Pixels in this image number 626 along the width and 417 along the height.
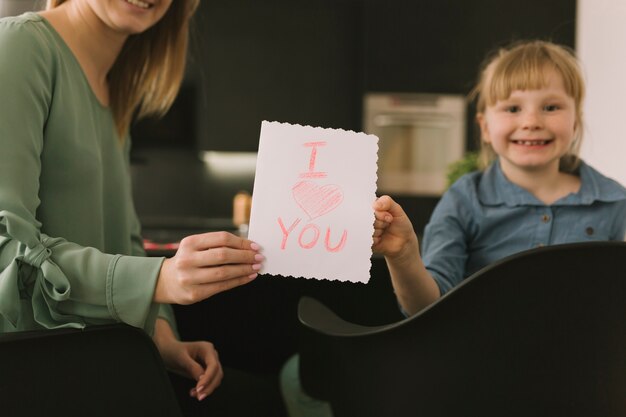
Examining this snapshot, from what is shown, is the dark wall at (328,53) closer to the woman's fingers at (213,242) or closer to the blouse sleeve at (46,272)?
the blouse sleeve at (46,272)

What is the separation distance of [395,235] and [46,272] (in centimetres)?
46

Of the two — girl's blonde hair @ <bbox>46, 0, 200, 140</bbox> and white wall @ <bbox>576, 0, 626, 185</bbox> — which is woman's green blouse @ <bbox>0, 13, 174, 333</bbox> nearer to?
girl's blonde hair @ <bbox>46, 0, 200, 140</bbox>

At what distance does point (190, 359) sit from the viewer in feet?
3.48

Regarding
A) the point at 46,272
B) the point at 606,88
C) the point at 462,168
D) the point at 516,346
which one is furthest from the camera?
the point at 606,88

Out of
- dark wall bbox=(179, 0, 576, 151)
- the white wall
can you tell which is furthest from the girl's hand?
dark wall bbox=(179, 0, 576, 151)

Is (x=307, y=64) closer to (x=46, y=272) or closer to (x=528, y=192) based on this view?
(x=528, y=192)

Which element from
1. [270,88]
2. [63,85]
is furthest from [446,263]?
[270,88]

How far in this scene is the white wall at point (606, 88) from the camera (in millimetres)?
2188

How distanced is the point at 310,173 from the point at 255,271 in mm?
128

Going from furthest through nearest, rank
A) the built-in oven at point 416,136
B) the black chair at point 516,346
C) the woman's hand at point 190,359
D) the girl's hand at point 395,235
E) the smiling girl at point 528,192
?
1. the built-in oven at point 416,136
2. the smiling girl at point 528,192
3. the woman's hand at point 190,359
4. the girl's hand at point 395,235
5. the black chair at point 516,346

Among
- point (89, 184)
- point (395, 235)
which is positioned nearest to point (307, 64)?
point (89, 184)

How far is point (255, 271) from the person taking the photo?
2.27 feet

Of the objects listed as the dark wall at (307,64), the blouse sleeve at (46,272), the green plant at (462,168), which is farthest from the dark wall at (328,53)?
the blouse sleeve at (46,272)

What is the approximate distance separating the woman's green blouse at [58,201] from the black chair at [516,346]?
0.95 ft
